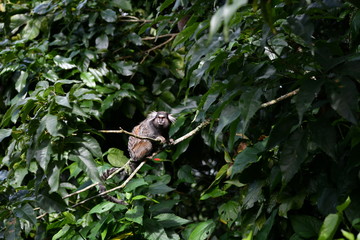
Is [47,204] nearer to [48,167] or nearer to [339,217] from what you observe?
[48,167]

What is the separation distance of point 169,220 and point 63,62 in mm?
1752

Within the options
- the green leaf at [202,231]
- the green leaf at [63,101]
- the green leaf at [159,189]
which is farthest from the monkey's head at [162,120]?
the green leaf at [63,101]

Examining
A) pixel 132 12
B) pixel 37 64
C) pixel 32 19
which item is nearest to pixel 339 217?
pixel 37 64

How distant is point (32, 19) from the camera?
456 cm

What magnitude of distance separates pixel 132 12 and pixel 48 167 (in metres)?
2.42

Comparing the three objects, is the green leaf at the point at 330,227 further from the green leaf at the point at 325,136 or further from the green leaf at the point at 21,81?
the green leaf at the point at 21,81

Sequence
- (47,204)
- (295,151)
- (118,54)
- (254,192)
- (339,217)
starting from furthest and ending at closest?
(118,54)
(47,204)
(254,192)
(295,151)
(339,217)

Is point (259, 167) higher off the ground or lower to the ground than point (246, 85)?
lower

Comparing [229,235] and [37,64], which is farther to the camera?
[37,64]

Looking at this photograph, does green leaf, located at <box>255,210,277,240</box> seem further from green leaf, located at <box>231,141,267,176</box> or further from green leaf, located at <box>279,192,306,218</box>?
green leaf, located at <box>231,141,267,176</box>

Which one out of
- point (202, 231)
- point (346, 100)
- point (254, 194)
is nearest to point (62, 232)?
point (202, 231)

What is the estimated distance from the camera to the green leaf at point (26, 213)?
99.8 inches

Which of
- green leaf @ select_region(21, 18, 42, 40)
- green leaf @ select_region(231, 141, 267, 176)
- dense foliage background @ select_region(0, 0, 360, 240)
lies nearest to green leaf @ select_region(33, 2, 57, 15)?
dense foliage background @ select_region(0, 0, 360, 240)

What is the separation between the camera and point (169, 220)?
10.1 feet
